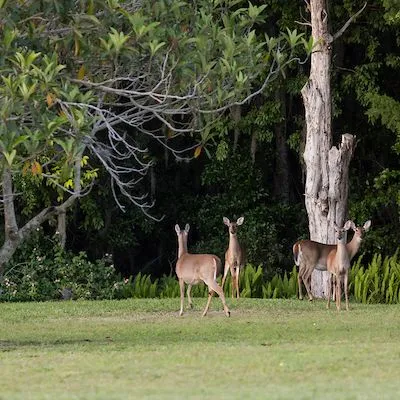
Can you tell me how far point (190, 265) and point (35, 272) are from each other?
5790mm

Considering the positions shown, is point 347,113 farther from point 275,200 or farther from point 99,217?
point 99,217

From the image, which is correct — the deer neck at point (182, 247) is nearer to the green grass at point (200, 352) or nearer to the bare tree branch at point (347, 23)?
the green grass at point (200, 352)

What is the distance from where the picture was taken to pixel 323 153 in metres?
22.9

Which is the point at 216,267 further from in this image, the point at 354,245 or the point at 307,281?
the point at 307,281

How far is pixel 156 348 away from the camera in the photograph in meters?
14.2

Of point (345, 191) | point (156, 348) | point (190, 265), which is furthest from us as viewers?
point (345, 191)

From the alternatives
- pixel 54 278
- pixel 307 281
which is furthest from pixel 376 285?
pixel 54 278

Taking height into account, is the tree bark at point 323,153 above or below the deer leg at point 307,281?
above

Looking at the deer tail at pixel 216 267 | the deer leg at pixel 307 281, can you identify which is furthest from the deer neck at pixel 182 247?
the deer leg at pixel 307 281

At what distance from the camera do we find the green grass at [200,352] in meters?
10.9

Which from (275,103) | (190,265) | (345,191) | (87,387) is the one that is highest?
(275,103)

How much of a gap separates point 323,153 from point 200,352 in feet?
32.6

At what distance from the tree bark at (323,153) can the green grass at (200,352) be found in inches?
114

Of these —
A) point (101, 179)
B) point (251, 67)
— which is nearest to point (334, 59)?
point (101, 179)
